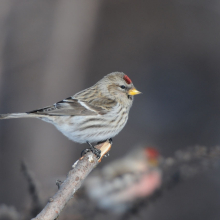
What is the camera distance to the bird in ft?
6.88

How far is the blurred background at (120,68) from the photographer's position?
4027 mm

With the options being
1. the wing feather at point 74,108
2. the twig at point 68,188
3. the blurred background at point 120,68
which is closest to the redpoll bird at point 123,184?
the twig at point 68,188

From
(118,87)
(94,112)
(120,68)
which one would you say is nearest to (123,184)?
Result: (94,112)

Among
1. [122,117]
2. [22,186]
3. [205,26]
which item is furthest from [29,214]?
[205,26]

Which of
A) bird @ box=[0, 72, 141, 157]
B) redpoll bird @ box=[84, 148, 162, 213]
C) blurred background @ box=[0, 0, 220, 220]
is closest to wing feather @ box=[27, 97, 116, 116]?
bird @ box=[0, 72, 141, 157]

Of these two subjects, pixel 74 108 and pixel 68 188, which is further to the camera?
pixel 74 108

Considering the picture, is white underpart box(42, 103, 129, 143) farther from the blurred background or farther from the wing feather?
the blurred background

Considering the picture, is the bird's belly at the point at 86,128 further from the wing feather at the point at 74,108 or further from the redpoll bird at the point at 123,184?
the redpoll bird at the point at 123,184

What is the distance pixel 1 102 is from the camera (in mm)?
4289

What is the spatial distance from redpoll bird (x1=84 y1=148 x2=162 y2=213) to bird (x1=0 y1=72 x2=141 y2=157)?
223 millimetres

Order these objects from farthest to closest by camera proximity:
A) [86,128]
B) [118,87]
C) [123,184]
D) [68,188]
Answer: [118,87], [86,128], [123,184], [68,188]

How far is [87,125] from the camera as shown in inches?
84.7

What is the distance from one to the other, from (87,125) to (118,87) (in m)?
0.36

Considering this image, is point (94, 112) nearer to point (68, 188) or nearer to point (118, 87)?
point (118, 87)
